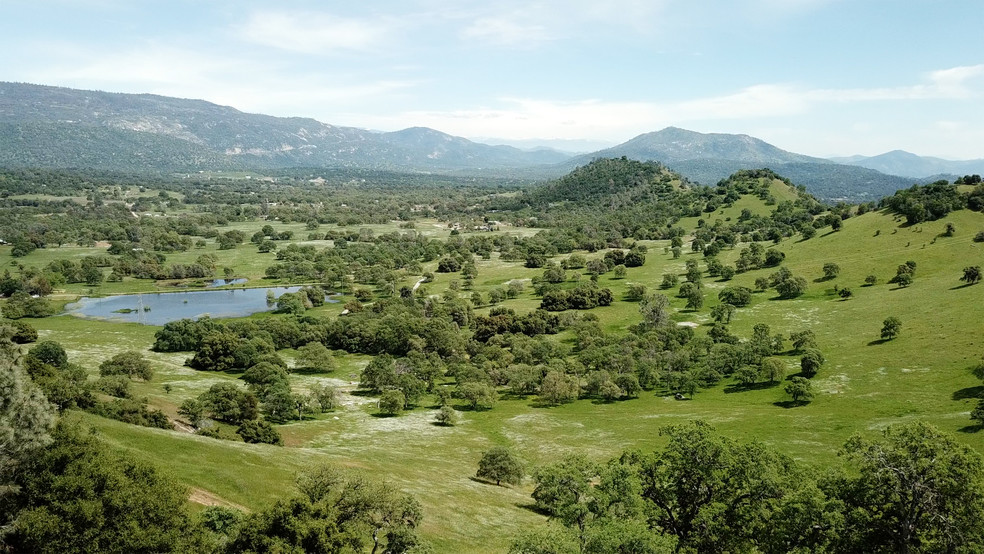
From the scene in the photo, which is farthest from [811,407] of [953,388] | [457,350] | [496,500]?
[457,350]

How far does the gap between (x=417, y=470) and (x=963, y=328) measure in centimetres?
10746

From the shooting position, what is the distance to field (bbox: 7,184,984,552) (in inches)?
2013

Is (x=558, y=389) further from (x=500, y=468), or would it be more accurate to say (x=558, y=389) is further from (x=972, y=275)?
(x=972, y=275)

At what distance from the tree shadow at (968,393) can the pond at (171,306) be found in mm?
160077

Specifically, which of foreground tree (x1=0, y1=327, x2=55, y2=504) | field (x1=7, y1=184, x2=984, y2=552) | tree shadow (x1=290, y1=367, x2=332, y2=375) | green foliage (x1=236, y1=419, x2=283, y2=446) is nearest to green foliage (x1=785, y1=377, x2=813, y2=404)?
field (x1=7, y1=184, x2=984, y2=552)

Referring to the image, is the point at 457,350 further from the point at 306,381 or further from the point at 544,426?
the point at 544,426

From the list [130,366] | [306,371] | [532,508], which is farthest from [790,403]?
[130,366]

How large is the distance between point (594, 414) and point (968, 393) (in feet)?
179

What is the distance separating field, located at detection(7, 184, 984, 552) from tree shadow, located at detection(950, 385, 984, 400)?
23 centimetres

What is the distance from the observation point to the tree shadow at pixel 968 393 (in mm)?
83125

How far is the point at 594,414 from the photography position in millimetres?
97812

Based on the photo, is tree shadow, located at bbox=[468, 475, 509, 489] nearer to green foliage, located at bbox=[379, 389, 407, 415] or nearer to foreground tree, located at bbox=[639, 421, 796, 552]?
foreground tree, located at bbox=[639, 421, 796, 552]

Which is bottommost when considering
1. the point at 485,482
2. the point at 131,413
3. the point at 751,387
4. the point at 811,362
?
the point at 485,482

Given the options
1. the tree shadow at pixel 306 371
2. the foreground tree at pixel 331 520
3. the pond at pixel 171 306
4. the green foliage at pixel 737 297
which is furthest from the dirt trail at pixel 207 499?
the green foliage at pixel 737 297
